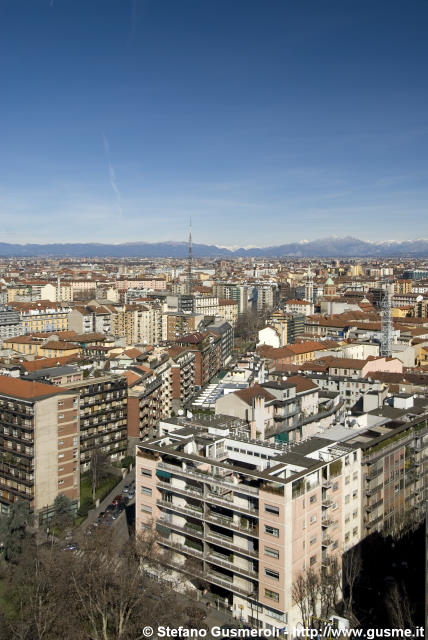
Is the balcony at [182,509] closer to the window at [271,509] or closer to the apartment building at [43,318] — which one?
the window at [271,509]

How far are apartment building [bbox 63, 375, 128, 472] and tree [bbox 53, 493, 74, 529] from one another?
3.76 metres

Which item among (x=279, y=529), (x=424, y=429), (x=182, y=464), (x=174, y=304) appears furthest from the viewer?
(x=174, y=304)

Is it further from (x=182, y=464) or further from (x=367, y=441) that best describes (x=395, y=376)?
(x=182, y=464)

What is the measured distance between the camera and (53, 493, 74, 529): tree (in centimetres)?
2217

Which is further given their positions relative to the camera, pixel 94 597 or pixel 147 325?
pixel 147 325

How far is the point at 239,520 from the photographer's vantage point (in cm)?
1577

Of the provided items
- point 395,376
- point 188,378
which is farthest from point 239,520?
point 188,378

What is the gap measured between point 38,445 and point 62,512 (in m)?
2.61

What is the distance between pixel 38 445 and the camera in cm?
2294

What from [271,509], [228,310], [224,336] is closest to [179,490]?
[271,509]

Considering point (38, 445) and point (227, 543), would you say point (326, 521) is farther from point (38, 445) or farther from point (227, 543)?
point (38, 445)

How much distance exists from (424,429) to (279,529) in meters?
8.93

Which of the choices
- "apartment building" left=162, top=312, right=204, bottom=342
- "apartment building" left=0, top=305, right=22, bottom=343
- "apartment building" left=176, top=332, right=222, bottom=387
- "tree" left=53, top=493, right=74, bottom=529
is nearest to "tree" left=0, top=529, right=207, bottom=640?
"tree" left=53, top=493, right=74, bottom=529

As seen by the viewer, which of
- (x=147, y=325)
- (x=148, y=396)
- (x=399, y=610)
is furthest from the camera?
Result: (x=147, y=325)
